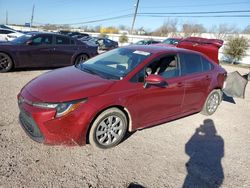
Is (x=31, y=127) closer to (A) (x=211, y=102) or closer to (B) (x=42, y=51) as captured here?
(A) (x=211, y=102)

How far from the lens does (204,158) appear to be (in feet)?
11.8

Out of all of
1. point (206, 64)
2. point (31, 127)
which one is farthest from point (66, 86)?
point (206, 64)

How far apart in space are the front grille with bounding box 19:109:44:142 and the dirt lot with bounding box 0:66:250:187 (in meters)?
0.24

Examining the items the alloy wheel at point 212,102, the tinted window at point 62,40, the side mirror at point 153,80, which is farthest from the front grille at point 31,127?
the tinted window at point 62,40

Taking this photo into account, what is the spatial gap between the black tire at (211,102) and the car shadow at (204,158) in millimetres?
601

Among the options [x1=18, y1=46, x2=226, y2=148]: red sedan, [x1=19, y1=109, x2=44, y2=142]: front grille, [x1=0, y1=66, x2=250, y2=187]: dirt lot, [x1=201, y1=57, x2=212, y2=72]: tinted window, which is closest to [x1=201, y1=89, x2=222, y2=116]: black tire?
[x1=18, y1=46, x2=226, y2=148]: red sedan

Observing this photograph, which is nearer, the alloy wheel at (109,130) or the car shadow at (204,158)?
the car shadow at (204,158)

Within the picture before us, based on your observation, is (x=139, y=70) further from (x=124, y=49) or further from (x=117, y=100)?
(x=124, y=49)

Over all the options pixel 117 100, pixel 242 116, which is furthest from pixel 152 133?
pixel 242 116

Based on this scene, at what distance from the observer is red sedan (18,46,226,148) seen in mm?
3113

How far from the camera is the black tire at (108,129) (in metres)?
3.36

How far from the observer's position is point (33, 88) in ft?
11.4

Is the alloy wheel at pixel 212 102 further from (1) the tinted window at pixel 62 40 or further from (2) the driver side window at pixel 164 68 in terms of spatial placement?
(1) the tinted window at pixel 62 40

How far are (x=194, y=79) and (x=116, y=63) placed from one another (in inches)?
63.3
